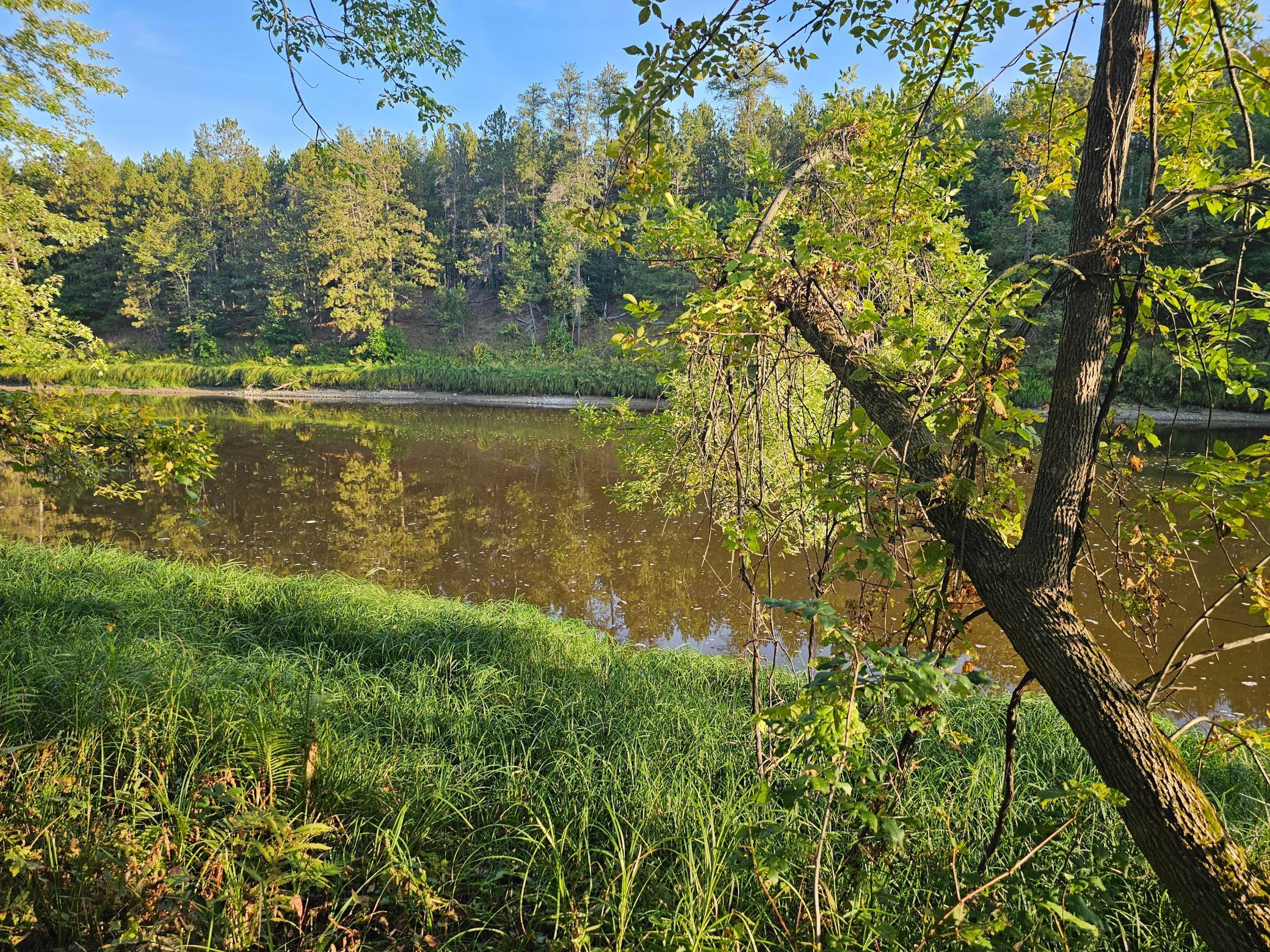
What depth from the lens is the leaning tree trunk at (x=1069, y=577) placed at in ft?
4.20

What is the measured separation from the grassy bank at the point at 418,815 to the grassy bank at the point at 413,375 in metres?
22.9

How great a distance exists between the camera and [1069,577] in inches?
59.5

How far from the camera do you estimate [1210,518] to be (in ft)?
5.13

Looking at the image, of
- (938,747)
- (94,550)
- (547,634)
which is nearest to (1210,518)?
(938,747)

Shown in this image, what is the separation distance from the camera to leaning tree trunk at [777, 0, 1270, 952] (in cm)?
128

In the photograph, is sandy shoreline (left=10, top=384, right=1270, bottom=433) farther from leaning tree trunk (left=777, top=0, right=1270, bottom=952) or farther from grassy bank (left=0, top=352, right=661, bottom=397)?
leaning tree trunk (left=777, top=0, right=1270, bottom=952)

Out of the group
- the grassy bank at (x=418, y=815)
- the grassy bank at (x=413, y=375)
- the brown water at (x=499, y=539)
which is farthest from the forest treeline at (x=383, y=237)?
the grassy bank at (x=418, y=815)

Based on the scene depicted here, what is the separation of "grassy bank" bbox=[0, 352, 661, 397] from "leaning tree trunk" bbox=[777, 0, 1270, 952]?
80.2 feet

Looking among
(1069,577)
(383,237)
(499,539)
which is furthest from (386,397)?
(1069,577)

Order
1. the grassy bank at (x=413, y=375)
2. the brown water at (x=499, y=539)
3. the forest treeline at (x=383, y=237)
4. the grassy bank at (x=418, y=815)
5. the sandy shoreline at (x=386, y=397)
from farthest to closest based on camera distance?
1. the forest treeline at (x=383, y=237)
2. the grassy bank at (x=413, y=375)
3. the sandy shoreline at (x=386, y=397)
4. the brown water at (x=499, y=539)
5. the grassy bank at (x=418, y=815)

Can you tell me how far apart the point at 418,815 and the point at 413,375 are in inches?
1181

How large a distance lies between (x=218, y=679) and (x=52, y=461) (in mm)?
1493

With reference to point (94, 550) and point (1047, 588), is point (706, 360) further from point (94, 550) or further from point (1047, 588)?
point (94, 550)

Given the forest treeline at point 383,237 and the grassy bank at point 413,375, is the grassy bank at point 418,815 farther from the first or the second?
the forest treeline at point 383,237
